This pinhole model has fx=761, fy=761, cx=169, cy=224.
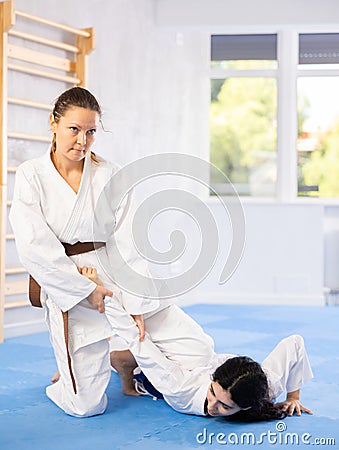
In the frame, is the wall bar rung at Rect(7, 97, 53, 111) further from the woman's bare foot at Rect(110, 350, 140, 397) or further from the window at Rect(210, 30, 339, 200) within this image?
Answer: the window at Rect(210, 30, 339, 200)

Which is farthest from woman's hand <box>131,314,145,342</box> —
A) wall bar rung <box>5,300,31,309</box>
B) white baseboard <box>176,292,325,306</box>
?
white baseboard <box>176,292,325,306</box>

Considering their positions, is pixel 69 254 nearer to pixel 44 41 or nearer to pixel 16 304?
pixel 16 304

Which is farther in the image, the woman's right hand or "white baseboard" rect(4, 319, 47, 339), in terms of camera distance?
"white baseboard" rect(4, 319, 47, 339)

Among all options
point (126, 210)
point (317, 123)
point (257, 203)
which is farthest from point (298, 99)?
point (126, 210)

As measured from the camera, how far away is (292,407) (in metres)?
3.12

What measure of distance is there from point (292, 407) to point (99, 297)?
0.91m

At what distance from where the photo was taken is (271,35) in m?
7.49

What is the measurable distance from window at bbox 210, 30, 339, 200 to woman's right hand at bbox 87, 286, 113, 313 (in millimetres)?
4602

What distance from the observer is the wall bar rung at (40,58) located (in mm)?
5035

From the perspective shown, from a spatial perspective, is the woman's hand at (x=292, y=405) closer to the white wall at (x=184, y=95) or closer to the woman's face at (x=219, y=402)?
the woman's face at (x=219, y=402)

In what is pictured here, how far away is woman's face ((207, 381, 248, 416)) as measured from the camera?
288cm

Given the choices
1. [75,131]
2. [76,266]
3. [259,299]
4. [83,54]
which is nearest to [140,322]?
[76,266]

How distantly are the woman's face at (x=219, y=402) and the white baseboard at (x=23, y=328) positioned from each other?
7.90ft

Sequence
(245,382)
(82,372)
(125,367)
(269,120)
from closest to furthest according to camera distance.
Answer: (245,382), (82,372), (125,367), (269,120)
